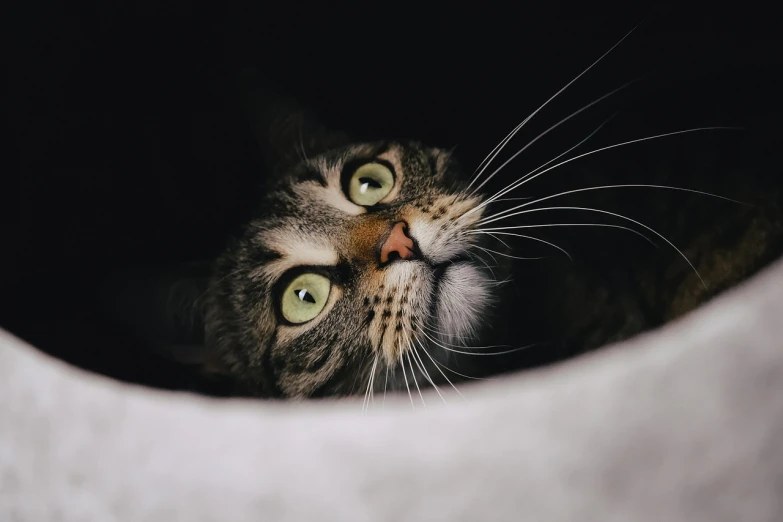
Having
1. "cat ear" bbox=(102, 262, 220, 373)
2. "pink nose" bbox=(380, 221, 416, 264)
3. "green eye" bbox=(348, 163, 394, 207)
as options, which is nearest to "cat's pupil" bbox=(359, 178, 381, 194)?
"green eye" bbox=(348, 163, 394, 207)

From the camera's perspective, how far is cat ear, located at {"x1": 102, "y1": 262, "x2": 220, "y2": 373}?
28.2 inches

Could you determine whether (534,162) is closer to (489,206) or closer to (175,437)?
(489,206)

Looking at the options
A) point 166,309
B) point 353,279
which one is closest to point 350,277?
point 353,279

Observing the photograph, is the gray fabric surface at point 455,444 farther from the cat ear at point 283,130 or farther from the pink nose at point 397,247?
the cat ear at point 283,130

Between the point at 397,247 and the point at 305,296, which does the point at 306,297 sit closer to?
the point at 305,296

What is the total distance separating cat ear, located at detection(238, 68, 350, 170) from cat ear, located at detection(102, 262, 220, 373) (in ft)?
0.76

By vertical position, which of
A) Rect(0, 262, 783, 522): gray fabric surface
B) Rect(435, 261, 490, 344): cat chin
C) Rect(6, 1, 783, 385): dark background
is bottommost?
Rect(0, 262, 783, 522): gray fabric surface

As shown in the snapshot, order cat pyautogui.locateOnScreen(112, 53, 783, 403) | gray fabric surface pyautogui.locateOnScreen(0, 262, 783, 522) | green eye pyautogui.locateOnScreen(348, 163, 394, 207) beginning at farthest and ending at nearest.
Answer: green eye pyautogui.locateOnScreen(348, 163, 394, 207) → cat pyautogui.locateOnScreen(112, 53, 783, 403) → gray fabric surface pyautogui.locateOnScreen(0, 262, 783, 522)

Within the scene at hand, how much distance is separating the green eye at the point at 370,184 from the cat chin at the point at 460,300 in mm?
165

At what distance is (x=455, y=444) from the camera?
60 cm

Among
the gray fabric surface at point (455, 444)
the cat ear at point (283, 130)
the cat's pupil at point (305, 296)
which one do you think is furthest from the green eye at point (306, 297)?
the cat ear at point (283, 130)

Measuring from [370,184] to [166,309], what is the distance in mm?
351

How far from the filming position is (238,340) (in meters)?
0.80

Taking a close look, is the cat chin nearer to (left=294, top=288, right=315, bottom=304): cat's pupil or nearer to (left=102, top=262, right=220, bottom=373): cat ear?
(left=294, top=288, right=315, bottom=304): cat's pupil
